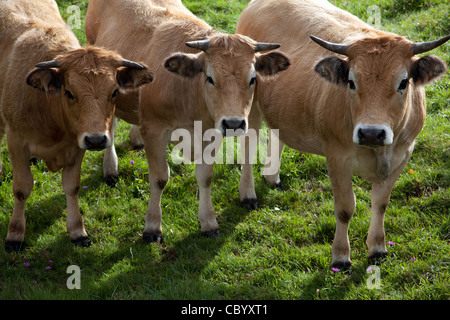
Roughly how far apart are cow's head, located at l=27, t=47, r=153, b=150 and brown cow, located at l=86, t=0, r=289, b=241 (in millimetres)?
641

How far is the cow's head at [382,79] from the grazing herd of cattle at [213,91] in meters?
0.01

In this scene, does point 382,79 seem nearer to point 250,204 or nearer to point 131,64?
point 131,64

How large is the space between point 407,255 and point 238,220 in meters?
2.25

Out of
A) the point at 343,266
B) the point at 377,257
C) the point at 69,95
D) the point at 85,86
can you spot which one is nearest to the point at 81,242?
the point at 69,95

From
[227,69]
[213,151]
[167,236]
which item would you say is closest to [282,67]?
[227,69]

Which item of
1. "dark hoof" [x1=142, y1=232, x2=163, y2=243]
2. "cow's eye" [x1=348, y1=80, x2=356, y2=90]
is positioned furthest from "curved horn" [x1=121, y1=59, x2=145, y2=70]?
"cow's eye" [x1=348, y1=80, x2=356, y2=90]

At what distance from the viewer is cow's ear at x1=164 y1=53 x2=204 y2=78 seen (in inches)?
282

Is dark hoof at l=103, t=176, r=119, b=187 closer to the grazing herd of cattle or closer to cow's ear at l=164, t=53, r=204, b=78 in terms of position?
the grazing herd of cattle

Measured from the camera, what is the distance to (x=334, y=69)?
651 centimetres

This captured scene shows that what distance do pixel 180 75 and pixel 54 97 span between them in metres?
1.49

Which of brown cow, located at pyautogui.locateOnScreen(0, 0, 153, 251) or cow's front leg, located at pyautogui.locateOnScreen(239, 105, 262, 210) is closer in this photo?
brown cow, located at pyautogui.locateOnScreen(0, 0, 153, 251)

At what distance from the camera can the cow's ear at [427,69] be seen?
20.2 feet

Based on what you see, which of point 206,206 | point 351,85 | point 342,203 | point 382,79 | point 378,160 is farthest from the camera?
point 206,206

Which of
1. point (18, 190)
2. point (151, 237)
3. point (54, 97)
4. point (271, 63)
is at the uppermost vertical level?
point (271, 63)
